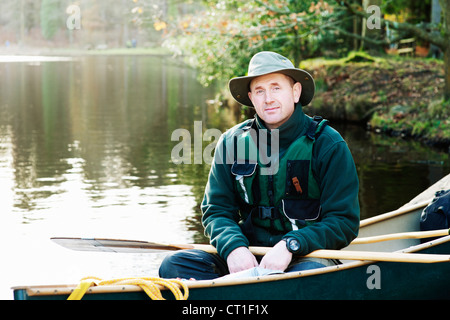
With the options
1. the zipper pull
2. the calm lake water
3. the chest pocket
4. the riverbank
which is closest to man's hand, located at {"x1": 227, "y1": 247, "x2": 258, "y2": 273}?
the chest pocket

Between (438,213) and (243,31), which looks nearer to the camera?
(438,213)

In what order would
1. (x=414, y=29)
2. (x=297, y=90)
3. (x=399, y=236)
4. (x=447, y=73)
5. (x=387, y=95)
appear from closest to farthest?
(x=297, y=90)
(x=399, y=236)
(x=414, y=29)
(x=447, y=73)
(x=387, y=95)

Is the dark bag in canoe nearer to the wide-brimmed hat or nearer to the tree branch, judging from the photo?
the wide-brimmed hat

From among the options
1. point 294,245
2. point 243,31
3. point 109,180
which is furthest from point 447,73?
point 294,245

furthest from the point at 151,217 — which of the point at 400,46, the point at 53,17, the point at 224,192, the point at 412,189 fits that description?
the point at 53,17

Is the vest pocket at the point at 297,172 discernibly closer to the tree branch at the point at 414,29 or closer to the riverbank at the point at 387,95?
the tree branch at the point at 414,29

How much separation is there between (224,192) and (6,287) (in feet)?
7.90

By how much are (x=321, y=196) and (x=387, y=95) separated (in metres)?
12.4

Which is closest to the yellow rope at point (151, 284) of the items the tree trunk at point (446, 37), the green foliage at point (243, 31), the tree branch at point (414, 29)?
the tree branch at point (414, 29)

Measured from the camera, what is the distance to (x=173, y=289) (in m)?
3.83

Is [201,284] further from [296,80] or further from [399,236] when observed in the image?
[399,236]

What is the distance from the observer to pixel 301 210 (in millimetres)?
4211

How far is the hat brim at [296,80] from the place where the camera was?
13.9 ft

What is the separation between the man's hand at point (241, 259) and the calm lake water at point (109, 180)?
227 cm
